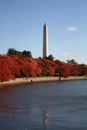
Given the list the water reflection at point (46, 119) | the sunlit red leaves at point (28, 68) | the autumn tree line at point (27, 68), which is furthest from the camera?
the autumn tree line at point (27, 68)

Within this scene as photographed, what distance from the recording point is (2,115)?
1550 inches

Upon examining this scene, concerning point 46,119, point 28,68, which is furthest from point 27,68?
point 46,119

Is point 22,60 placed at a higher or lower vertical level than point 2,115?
higher

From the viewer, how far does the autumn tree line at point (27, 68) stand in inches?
4785

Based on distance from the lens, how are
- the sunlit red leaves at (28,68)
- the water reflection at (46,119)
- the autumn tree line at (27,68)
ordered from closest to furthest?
1. the water reflection at (46,119)
2. the sunlit red leaves at (28,68)
3. the autumn tree line at (27,68)

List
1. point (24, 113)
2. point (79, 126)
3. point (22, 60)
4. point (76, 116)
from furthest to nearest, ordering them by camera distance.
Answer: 1. point (22, 60)
2. point (24, 113)
3. point (76, 116)
4. point (79, 126)

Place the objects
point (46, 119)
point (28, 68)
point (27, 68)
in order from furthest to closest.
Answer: point (27, 68), point (28, 68), point (46, 119)

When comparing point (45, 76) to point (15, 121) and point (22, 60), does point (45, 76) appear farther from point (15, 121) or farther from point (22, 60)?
point (15, 121)

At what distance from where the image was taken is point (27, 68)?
141m

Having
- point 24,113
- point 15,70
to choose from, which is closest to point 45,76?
point 15,70

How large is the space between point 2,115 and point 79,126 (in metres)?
10.00

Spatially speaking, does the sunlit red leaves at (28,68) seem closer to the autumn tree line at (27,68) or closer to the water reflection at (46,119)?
the autumn tree line at (27,68)

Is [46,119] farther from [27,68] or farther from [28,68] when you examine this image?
[27,68]

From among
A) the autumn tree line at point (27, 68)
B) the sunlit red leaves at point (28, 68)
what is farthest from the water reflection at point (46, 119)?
the sunlit red leaves at point (28, 68)
